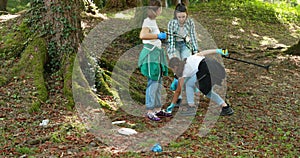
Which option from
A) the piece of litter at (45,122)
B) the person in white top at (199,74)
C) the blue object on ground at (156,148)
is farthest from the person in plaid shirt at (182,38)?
the piece of litter at (45,122)

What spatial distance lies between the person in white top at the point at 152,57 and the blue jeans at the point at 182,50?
705 mm

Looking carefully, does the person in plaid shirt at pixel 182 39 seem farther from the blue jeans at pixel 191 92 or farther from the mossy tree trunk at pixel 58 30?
the mossy tree trunk at pixel 58 30

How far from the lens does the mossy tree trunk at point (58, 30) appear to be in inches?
234

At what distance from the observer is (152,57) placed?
5492 millimetres

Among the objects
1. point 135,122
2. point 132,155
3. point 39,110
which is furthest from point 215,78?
point 39,110

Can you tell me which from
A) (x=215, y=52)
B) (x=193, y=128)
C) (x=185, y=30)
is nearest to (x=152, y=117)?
(x=193, y=128)

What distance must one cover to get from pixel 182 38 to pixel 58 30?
213 cm

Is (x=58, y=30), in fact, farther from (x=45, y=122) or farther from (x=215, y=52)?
(x=215, y=52)

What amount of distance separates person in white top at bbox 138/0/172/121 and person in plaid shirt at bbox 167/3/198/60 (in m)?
0.67

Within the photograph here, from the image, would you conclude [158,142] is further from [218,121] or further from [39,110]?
[39,110]

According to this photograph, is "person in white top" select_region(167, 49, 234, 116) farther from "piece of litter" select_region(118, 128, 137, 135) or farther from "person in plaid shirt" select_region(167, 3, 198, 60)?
"piece of litter" select_region(118, 128, 137, 135)

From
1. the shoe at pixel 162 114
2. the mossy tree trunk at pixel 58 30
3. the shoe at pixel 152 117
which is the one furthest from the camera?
the mossy tree trunk at pixel 58 30

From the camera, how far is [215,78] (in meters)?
5.83

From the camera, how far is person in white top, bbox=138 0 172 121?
5332mm
